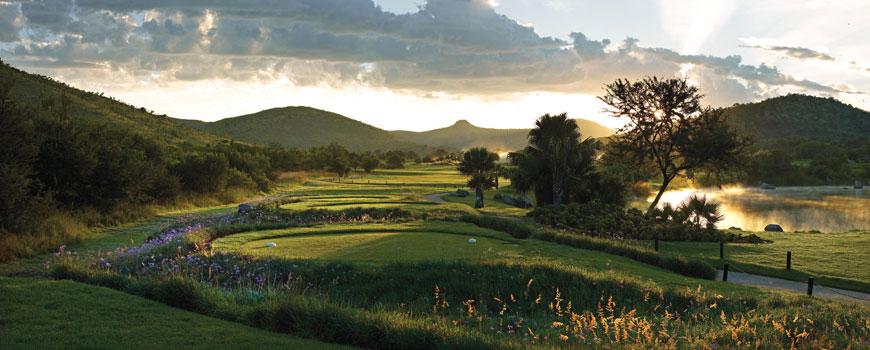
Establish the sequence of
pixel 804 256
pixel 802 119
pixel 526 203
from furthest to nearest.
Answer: pixel 802 119
pixel 526 203
pixel 804 256

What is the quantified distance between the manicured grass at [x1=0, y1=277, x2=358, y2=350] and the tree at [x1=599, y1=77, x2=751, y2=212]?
3086cm

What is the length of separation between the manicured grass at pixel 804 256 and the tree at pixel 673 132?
34.8 feet

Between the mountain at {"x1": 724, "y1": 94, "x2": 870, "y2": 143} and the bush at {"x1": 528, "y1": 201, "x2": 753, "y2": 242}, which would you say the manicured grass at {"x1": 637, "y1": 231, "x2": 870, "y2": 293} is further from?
the mountain at {"x1": 724, "y1": 94, "x2": 870, "y2": 143}

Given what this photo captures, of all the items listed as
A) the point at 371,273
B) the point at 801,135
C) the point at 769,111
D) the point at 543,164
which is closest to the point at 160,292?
the point at 371,273

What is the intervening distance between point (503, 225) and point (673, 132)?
805 inches

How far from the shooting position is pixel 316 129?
174m

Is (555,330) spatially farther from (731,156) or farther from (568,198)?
(731,156)

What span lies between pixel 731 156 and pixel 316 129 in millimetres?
154714

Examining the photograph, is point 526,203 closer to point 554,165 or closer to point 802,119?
point 554,165

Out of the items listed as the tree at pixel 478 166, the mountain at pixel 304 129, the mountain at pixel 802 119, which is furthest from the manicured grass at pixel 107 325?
the mountain at pixel 304 129

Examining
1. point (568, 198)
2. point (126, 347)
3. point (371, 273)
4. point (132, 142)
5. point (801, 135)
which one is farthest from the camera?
point (801, 135)

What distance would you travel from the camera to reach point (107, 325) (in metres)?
6.54

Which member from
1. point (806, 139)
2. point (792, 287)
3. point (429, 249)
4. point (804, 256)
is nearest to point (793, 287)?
point (792, 287)

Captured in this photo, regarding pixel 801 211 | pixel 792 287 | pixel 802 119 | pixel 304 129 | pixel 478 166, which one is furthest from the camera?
pixel 304 129
